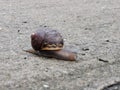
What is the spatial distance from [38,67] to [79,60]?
0.37 metres

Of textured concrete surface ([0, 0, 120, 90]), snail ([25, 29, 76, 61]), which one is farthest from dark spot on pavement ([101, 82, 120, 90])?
snail ([25, 29, 76, 61])

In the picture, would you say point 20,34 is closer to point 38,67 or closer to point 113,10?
point 38,67

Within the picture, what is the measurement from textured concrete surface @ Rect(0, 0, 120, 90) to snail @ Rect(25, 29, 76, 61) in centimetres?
5

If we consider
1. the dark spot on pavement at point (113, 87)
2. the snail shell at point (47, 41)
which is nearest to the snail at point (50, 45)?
the snail shell at point (47, 41)

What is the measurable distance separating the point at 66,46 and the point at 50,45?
53 cm

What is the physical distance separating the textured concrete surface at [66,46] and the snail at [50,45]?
5 cm

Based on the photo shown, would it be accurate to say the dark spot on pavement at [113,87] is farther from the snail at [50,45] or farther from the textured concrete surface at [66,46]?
the snail at [50,45]

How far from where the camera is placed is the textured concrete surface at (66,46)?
2.24 m

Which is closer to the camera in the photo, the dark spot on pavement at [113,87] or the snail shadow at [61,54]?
the dark spot on pavement at [113,87]

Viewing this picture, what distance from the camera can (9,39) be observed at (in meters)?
3.34

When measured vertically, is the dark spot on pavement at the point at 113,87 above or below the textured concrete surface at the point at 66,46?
below

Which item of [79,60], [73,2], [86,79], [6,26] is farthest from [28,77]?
[73,2]

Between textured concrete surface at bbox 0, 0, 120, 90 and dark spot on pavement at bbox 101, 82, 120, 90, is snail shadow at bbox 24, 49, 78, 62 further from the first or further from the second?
dark spot on pavement at bbox 101, 82, 120, 90

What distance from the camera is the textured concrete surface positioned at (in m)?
2.24
